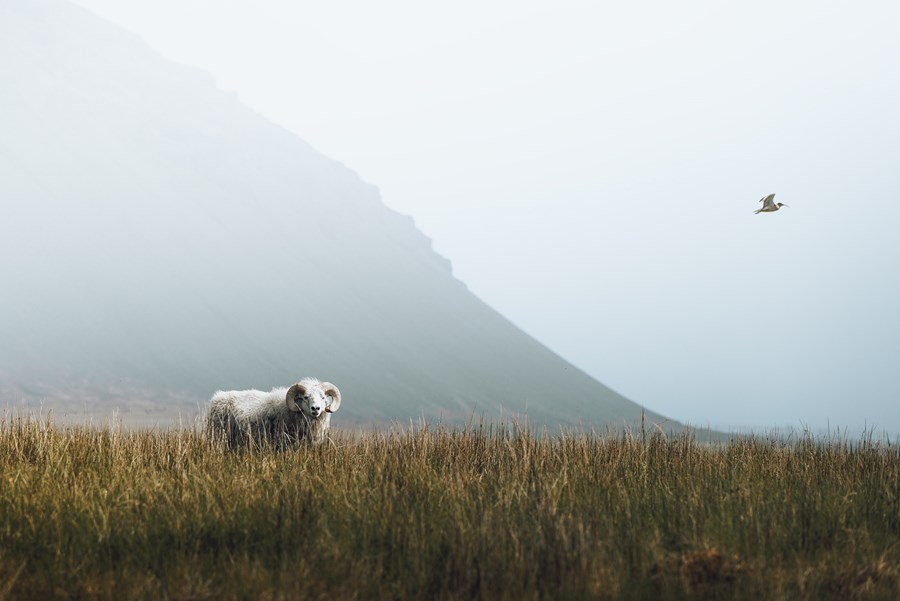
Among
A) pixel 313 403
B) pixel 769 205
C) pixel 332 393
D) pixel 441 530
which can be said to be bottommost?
pixel 441 530

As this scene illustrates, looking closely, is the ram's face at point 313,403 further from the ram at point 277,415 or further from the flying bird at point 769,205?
the flying bird at point 769,205

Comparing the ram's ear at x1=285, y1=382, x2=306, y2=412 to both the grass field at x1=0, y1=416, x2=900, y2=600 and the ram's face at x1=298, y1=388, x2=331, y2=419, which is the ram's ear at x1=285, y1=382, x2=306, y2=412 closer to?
the ram's face at x1=298, y1=388, x2=331, y2=419

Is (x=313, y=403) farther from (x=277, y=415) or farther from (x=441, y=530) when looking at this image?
(x=441, y=530)

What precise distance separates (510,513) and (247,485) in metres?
2.76

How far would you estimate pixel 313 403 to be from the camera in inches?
506

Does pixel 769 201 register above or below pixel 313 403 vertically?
above

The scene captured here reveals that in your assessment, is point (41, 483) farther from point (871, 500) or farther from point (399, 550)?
point (871, 500)

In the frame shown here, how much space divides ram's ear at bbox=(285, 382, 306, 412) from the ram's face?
0.05 m

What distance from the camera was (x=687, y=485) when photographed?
933 centimetres

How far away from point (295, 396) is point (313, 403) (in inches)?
16.7

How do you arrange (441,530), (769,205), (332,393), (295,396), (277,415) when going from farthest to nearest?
(332,393)
(277,415)
(295,396)
(769,205)
(441,530)

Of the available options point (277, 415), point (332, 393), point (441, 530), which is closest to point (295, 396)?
point (277, 415)

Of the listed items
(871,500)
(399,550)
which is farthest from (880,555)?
(399,550)

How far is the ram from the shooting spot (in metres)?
13.1
